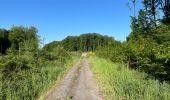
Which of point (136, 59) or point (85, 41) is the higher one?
point (85, 41)

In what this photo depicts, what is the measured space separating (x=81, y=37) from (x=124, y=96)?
112408 millimetres

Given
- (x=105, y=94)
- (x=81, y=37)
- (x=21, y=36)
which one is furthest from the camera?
(x=81, y=37)

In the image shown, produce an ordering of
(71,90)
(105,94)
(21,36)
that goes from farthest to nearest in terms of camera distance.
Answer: (21,36), (71,90), (105,94)

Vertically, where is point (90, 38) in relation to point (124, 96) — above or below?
above

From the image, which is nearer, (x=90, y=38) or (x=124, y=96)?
(x=124, y=96)

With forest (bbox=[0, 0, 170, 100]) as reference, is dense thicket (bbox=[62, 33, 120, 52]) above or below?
above

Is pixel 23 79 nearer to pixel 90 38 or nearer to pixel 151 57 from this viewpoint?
pixel 151 57

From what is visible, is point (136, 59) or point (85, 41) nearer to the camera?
point (136, 59)

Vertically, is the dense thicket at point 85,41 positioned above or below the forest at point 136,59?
above

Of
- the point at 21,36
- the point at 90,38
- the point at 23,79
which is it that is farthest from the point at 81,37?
the point at 23,79

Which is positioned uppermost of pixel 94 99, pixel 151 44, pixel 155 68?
pixel 151 44

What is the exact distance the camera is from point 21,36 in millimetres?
82000

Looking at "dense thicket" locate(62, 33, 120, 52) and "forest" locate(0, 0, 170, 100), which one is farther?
"dense thicket" locate(62, 33, 120, 52)

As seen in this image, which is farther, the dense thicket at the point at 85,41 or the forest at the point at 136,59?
the dense thicket at the point at 85,41
